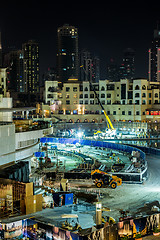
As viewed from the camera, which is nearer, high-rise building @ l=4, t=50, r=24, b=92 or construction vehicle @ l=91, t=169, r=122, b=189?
construction vehicle @ l=91, t=169, r=122, b=189

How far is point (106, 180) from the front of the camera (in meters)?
28.1

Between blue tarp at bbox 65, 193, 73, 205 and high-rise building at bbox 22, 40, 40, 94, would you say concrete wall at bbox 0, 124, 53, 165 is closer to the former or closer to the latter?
blue tarp at bbox 65, 193, 73, 205

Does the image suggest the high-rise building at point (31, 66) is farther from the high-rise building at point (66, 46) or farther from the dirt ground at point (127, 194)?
the dirt ground at point (127, 194)

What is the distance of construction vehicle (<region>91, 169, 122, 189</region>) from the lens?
27516mm

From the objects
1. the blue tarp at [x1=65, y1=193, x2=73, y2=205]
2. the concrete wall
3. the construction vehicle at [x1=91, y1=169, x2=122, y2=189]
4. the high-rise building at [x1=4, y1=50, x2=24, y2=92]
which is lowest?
the construction vehicle at [x1=91, y1=169, x2=122, y2=189]

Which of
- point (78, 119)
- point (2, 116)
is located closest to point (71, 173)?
point (2, 116)

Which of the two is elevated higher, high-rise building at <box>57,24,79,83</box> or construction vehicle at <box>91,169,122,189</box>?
high-rise building at <box>57,24,79,83</box>

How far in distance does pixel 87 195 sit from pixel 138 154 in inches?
736

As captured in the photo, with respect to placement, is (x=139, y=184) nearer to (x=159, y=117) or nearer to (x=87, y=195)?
(x=87, y=195)

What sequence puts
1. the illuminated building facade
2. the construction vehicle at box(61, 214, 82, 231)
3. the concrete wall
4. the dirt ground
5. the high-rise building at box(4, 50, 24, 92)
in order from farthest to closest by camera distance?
the high-rise building at box(4, 50, 24, 92)
the illuminated building facade
the concrete wall
the dirt ground
the construction vehicle at box(61, 214, 82, 231)

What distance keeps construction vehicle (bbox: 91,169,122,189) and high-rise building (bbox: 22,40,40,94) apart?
6134 inches

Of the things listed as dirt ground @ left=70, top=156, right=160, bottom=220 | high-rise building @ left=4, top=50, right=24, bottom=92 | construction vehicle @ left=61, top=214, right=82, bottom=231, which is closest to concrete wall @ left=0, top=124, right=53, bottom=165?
dirt ground @ left=70, top=156, right=160, bottom=220

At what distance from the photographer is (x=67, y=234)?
14070 mm

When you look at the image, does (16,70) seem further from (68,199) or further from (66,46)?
(68,199)
